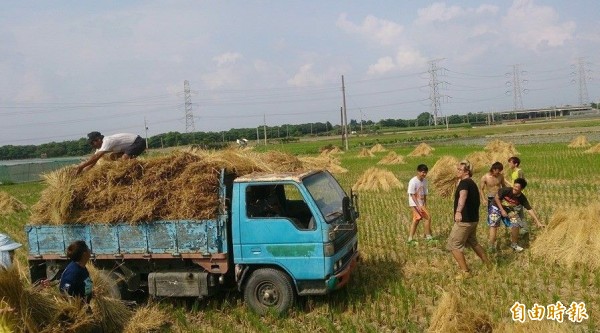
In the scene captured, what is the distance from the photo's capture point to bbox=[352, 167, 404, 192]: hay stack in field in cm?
2084

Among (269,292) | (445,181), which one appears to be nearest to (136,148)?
(269,292)

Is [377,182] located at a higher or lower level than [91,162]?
lower

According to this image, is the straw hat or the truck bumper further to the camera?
the truck bumper

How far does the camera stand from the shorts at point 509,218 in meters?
9.76

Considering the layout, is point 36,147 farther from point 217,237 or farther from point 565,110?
point 565,110

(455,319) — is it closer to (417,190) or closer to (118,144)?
(417,190)

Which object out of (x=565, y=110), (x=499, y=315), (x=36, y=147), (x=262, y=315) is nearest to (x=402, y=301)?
(x=499, y=315)

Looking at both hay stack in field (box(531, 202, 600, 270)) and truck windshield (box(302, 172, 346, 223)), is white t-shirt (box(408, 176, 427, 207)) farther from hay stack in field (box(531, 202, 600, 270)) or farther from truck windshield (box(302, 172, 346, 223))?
truck windshield (box(302, 172, 346, 223))

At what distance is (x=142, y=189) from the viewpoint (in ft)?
25.0

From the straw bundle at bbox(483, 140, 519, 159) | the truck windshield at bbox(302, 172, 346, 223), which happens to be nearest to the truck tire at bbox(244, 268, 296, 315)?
the truck windshield at bbox(302, 172, 346, 223)

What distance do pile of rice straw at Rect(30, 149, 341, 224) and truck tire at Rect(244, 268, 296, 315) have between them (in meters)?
1.08

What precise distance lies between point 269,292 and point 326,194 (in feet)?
5.25

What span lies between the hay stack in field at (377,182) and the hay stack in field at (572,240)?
36.8ft

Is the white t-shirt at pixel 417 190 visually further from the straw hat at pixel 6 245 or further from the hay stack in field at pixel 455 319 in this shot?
the straw hat at pixel 6 245
